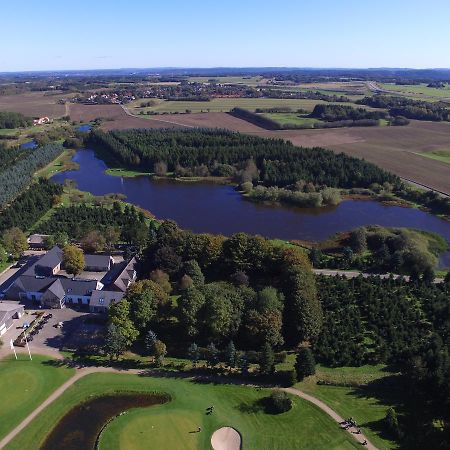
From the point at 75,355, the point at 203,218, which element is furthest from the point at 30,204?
the point at 75,355

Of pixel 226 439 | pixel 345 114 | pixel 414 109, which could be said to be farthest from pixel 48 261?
pixel 414 109

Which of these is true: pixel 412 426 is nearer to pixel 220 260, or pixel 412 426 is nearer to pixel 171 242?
pixel 220 260

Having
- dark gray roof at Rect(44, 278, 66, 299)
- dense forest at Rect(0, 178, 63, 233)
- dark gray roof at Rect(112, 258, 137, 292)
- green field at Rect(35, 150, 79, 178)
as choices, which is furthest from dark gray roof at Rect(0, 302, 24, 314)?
green field at Rect(35, 150, 79, 178)

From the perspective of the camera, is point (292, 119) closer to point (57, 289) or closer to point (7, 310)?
point (57, 289)

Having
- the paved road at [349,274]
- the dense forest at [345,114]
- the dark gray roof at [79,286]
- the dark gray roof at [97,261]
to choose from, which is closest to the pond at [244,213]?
the paved road at [349,274]

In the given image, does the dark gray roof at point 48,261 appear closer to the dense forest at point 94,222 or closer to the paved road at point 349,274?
the dense forest at point 94,222

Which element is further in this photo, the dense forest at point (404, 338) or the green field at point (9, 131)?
the green field at point (9, 131)
